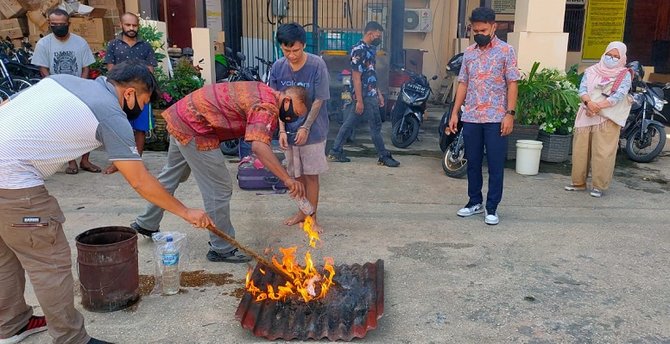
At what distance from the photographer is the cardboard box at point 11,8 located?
36.5 feet

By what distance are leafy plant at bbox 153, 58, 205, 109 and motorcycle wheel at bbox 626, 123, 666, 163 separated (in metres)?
5.93

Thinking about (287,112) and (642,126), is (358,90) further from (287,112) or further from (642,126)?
(642,126)

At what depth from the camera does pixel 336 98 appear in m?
9.66

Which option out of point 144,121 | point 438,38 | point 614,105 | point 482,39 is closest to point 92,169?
point 144,121

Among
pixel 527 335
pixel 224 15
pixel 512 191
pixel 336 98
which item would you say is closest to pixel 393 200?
pixel 512 191

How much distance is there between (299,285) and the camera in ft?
12.2

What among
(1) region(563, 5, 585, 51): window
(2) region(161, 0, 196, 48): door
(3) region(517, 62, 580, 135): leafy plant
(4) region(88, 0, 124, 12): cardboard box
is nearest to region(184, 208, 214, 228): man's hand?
(3) region(517, 62, 580, 135): leafy plant

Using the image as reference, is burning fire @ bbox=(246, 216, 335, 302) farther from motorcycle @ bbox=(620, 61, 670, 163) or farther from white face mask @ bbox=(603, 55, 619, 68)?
motorcycle @ bbox=(620, 61, 670, 163)

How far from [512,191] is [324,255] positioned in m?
2.74

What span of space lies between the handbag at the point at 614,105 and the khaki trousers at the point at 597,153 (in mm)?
74

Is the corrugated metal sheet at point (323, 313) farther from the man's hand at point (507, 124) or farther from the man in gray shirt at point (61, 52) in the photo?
the man in gray shirt at point (61, 52)

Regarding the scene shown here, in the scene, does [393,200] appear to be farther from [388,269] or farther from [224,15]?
[224,15]

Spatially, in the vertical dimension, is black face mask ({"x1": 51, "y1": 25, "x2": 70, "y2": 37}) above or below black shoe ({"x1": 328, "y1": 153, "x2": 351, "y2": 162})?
above

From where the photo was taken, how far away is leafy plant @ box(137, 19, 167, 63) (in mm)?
7914
